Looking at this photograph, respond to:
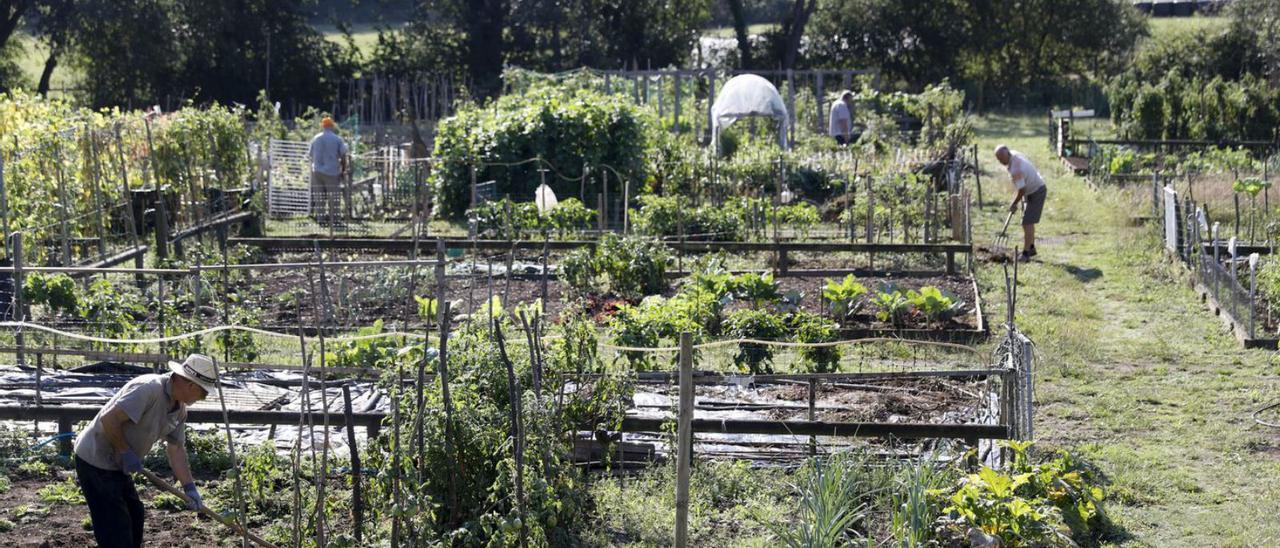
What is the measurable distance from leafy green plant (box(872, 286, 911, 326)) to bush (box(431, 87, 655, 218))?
262 inches

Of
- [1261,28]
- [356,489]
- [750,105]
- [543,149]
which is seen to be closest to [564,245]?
[543,149]

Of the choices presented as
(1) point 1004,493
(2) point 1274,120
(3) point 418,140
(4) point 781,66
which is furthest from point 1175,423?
(4) point 781,66

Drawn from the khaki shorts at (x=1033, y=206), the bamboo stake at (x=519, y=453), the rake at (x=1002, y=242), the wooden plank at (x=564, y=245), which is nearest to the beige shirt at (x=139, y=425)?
the bamboo stake at (x=519, y=453)

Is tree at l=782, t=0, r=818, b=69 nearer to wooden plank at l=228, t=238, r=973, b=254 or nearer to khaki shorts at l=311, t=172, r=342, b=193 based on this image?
khaki shorts at l=311, t=172, r=342, b=193

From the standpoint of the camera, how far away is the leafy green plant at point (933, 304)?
11094 millimetres

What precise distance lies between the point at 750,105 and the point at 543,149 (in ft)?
17.7

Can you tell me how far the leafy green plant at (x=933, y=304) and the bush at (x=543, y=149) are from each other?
6.87 m

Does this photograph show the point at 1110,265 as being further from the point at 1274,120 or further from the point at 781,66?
the point at 781,66

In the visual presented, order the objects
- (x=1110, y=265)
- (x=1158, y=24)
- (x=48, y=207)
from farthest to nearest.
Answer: (x=1158, y=24), (x=1110, y=265), (x=48, y=207)

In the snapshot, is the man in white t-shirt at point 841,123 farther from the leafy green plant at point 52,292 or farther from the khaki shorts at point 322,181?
the leafy green plant at point 52,292

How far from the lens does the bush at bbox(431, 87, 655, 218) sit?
17.6m

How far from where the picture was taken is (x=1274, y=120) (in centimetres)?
2331

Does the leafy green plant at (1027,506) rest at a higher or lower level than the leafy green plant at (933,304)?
lower

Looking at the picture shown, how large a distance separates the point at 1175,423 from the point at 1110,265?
5.76 meters
